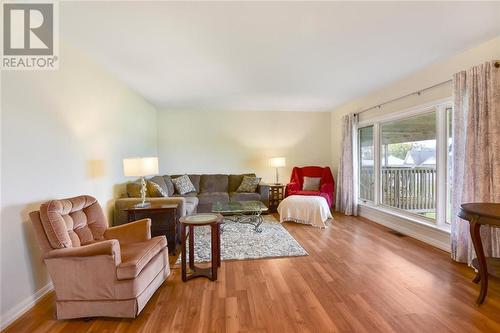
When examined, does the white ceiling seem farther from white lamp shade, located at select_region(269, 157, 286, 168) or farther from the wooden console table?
white lamp shade, located at select_region(269, 157, 286, 168)

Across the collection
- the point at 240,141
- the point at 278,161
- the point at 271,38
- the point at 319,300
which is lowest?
the point at 319,300

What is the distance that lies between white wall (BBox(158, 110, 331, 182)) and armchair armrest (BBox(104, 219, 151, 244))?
3.59 meters

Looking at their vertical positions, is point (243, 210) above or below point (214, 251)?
above

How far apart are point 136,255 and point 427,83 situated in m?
4.08

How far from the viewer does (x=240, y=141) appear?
609 cm

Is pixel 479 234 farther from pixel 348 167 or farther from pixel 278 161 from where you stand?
pixel 278 161

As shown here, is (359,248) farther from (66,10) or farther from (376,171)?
(66,10)

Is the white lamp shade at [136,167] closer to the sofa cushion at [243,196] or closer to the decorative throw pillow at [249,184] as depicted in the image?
the sofa cushion at [243,196]

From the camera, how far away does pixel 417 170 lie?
13.8ft

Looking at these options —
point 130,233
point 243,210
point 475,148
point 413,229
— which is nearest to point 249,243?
point 243,210

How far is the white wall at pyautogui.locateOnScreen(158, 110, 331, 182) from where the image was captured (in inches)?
232

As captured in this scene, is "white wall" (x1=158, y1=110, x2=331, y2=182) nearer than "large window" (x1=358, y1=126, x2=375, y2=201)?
No

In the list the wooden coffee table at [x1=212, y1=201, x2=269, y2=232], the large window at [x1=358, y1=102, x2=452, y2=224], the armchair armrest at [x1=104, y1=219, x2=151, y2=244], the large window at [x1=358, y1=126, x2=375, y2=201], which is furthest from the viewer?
the large window at [x1=358, y1=126, x2=375, y2=201]

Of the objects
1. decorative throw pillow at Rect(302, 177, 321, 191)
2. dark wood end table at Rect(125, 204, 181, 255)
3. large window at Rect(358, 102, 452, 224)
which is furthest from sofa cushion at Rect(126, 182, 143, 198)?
large window at Rect(358, 102, 452, 224)
